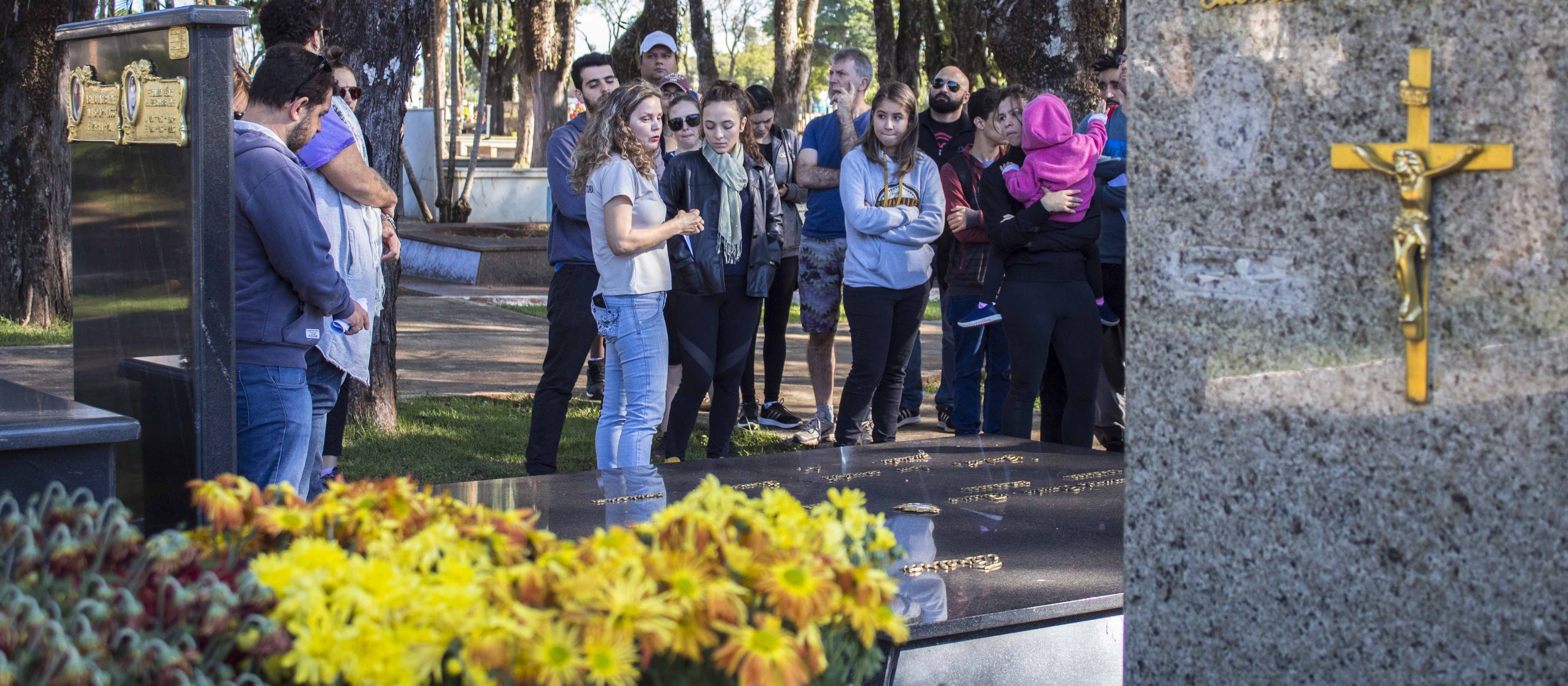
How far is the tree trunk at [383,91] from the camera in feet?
22.9

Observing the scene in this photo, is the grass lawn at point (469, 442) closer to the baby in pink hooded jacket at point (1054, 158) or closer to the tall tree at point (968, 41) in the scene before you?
the baby in pink hooded jacket at point (1054, 158)

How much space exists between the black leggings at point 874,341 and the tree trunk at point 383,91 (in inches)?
92.4

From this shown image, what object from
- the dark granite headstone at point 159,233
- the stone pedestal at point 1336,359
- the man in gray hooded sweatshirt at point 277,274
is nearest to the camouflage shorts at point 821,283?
the man in gray hooded sweatshirt at point 277,274

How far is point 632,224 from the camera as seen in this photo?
5.32m

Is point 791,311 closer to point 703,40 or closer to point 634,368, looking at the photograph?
point 634,368

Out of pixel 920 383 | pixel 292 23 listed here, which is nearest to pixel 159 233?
pixel 292 23

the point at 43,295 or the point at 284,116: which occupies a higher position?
the point at 284,116

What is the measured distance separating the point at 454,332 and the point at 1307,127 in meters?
9.52

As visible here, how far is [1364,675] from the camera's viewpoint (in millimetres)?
2537

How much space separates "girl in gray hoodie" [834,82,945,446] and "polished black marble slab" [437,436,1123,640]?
1.74ft

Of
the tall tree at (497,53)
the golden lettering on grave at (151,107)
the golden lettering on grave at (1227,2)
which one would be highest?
the tall tree at (497,53)

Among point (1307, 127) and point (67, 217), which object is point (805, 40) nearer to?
point (67, 217)

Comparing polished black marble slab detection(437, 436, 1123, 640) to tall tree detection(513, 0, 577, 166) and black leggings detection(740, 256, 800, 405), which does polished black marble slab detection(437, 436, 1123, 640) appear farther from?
tall tree detection(513, 0, 577, 166)

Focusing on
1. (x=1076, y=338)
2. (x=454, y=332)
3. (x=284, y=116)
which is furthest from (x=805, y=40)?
(x=284, y=116)
